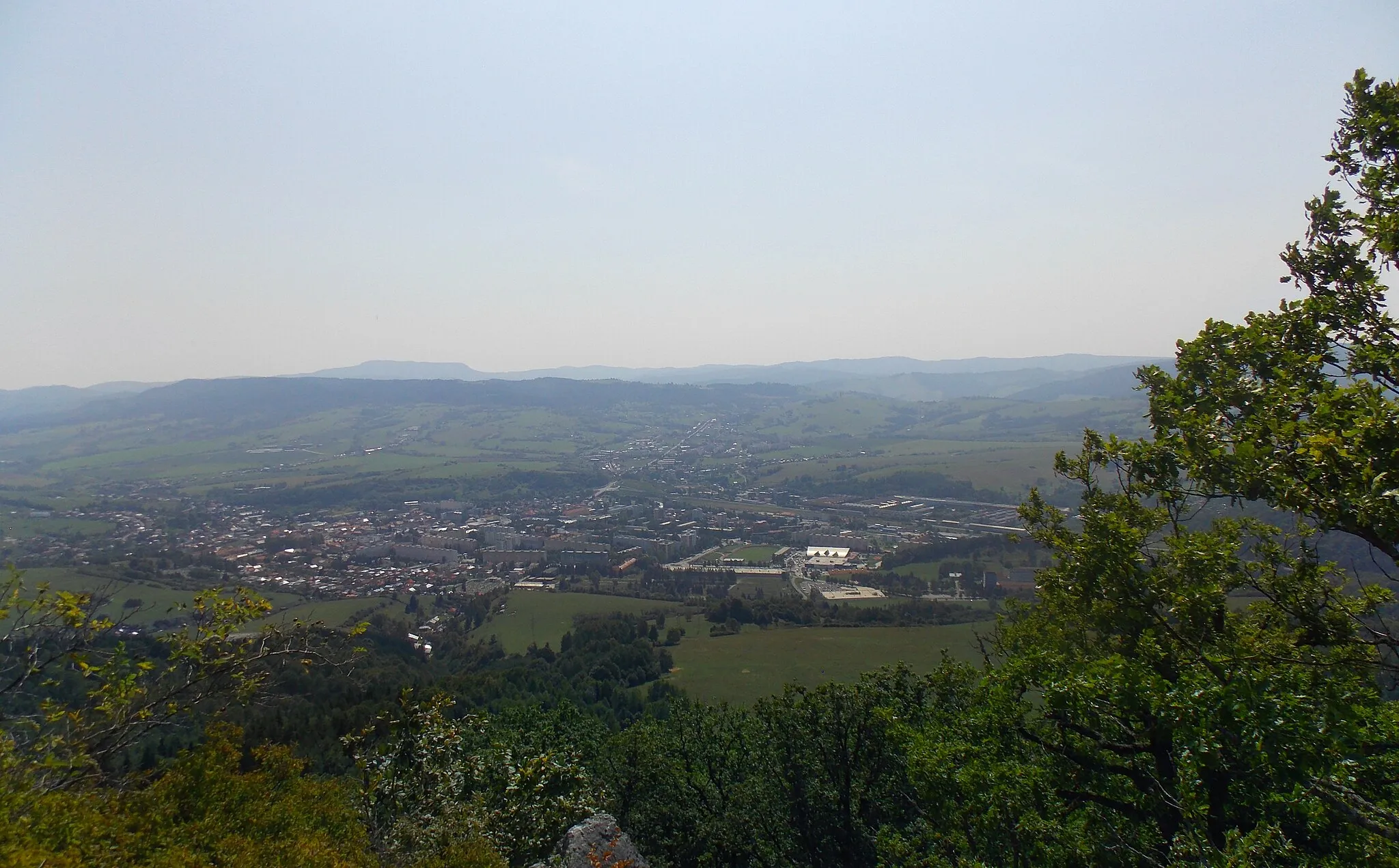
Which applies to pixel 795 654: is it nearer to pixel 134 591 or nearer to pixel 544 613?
pixel 544 613

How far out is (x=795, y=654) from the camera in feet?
143

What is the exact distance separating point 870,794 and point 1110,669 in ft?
37.8

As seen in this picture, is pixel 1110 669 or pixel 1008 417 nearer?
pixel 1110 669

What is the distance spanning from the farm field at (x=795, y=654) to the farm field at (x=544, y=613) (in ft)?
20.7

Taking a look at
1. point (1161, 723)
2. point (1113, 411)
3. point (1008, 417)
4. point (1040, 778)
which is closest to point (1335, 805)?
point (1161, 723)

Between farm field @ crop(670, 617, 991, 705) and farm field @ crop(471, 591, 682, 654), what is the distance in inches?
248

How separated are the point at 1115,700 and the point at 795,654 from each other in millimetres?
38622

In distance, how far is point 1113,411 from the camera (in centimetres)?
15388

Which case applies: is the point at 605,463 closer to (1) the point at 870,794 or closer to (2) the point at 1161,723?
(1) the point at 870,794

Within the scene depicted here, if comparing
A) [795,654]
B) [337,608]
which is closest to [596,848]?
[795,654]

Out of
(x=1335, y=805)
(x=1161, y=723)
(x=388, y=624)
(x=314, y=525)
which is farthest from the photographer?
(x=314, y=525)

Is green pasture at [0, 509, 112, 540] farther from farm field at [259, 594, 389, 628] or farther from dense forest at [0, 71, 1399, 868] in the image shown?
dense forest at [0, 71, 1399, 868]

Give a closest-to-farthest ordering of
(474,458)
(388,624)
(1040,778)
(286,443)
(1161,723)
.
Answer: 1. (1161,723)
2. (1040,778)
3. (388,624)
4. (474,458)
5. (286,443)

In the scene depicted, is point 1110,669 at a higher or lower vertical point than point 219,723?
higher
